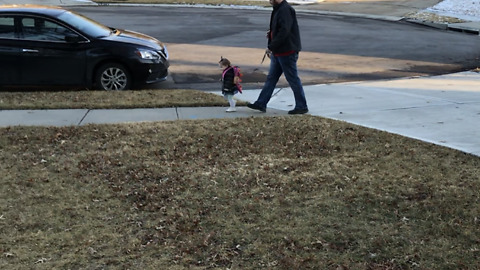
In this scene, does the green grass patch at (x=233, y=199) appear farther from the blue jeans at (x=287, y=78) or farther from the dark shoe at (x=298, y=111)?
the blue jeans at (x=287, y=78)

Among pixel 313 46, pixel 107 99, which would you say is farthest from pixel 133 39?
pixel 313 46

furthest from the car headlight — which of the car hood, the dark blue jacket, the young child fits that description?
the dark blue jacket

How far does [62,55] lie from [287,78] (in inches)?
160

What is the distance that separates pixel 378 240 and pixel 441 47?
12.7 m

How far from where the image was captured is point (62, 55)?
10203 millimetres

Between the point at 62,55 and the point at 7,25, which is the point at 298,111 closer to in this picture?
the point at 62,55

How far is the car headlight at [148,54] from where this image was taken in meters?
10.4

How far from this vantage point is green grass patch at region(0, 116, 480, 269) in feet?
14.9

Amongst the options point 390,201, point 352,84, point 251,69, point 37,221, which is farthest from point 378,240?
point 251,69

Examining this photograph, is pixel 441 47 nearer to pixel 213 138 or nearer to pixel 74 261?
pixel 213 138

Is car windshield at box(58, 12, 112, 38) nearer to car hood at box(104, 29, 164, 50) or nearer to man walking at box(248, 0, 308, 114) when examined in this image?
car hood at box(104, 29, 164, 50)

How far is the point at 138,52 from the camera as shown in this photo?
10.4m

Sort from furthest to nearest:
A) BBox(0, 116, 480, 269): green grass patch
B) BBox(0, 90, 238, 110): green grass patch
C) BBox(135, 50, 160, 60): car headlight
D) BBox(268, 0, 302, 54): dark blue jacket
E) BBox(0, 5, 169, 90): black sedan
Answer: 1. BBox(135, 50, 160, 60): car headlight
2. BBox(0, 5, 169, 90): black sedan
3. BBox(0, 90, 238, 110): green grass patch
4. BBox(268, 0, 302, 54): dark blue jacket
5. BBox(0, 116, 480, 269): green grass patch

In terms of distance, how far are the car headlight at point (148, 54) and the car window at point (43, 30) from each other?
3.88ft
